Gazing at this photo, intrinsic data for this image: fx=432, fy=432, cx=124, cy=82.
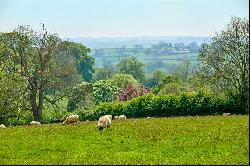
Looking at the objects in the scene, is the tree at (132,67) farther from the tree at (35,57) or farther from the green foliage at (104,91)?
the tree at (35,57)

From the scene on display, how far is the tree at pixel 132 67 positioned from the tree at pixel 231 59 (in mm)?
108870

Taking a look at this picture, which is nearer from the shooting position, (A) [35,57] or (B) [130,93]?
(A) [35,57]

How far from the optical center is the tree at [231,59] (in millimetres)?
57688

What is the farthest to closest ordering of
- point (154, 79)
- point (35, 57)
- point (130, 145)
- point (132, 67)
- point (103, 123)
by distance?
point (154, 79)
point (132, 67)
point (35, 57)
point (103, 123)
point (130, 145)

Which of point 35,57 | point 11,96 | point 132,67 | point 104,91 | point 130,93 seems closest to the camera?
point 11,96

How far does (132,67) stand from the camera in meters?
174

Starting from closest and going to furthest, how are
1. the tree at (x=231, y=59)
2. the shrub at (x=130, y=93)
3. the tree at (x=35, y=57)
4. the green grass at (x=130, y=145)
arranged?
the green grass at (x=130, y=145)
the tree at (x=231, y=59)
the tree at (x=35, y=57)
the shrub at (x=130, y=93)

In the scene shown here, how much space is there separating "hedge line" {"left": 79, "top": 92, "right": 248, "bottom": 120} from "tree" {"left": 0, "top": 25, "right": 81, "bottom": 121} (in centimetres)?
1052

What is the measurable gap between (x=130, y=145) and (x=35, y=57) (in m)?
43.3

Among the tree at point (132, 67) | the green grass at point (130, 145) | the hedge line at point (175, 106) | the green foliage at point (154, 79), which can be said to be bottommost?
the green foliage at point (154, 79)

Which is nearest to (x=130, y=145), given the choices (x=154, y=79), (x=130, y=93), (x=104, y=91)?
(x=130, y=93)

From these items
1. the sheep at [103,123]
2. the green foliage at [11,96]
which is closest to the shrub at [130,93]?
the green foliage at [11,96]

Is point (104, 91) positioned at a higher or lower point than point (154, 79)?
higher

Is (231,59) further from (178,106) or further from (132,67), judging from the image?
(132,67)
